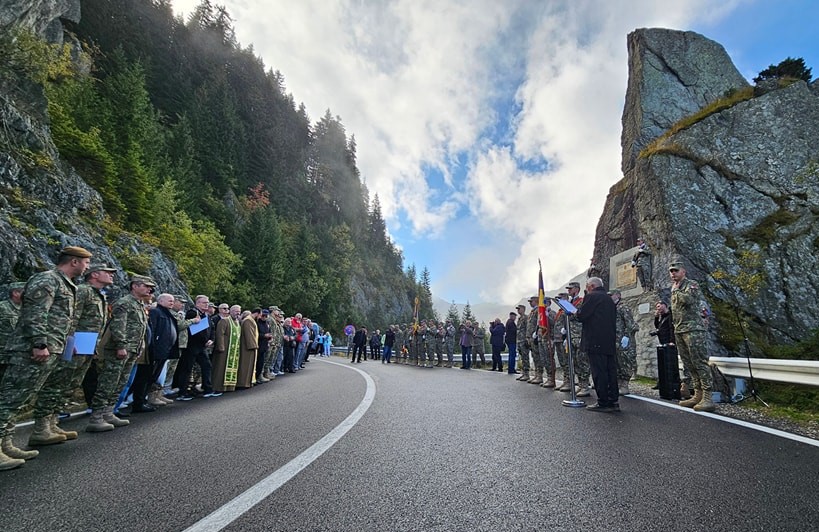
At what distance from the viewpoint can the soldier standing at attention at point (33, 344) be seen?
11.5ft

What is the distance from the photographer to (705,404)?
561 centimetres

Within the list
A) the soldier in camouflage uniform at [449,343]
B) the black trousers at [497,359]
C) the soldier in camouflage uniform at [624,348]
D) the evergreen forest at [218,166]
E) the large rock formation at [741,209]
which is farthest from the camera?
the evergreen forest at [218,166]

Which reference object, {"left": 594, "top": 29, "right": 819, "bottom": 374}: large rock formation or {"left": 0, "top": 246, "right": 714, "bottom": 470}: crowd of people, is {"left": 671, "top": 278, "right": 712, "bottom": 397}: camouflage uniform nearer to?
{"left": 0, "top": 246, "right": 714, "bottom": 470}: crowd of people

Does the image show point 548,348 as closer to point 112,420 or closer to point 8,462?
point 112,420

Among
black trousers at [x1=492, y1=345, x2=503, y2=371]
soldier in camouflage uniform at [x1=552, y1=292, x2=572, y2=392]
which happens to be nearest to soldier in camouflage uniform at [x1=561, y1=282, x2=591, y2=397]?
soldier in camouflage uniform at [x1=552, y1=292, x2=572, y2=392]

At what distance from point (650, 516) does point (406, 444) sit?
2118 millimetres

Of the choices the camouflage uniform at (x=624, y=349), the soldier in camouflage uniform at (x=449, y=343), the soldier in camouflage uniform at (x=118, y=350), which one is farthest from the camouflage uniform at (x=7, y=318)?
the soldier in camouflage uniform at (x=449, y=343)

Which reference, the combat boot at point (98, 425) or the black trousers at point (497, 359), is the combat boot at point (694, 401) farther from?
the black trousers at point (497, 359)

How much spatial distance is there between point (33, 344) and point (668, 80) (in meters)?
23.4

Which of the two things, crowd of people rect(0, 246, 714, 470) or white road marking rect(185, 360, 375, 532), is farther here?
crowd of people rect(0, 246, 714, 470)

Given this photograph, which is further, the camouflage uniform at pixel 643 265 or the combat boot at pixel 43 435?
the camouflage uniform at pixel 643 265

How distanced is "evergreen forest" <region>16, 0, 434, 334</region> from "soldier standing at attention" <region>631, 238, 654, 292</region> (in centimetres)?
1725

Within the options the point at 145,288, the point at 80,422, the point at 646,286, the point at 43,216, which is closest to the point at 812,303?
the point at 646,286

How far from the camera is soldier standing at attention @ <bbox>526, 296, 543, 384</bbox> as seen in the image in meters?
9.81
